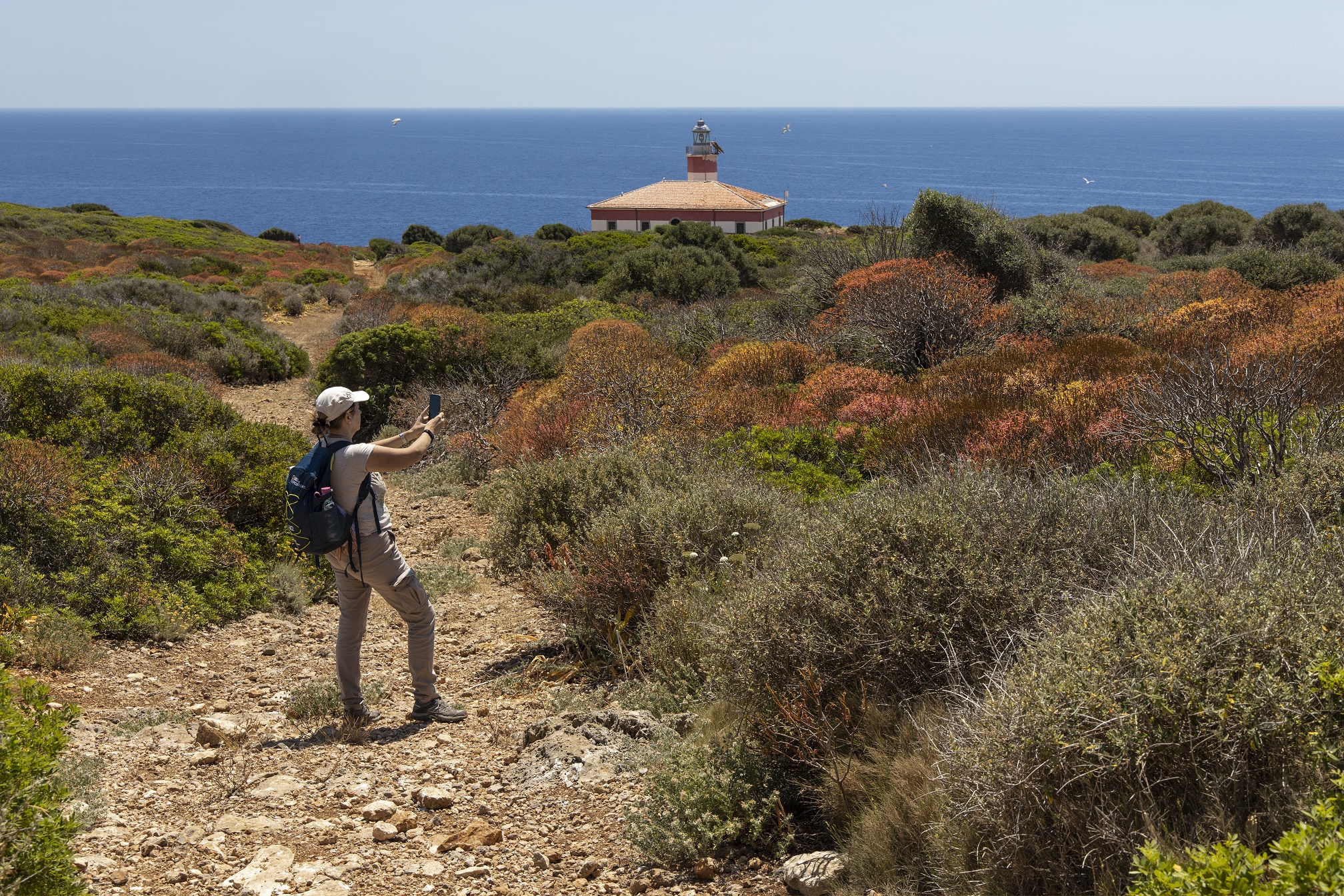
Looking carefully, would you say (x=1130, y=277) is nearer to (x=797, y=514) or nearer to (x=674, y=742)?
(x=797, y=514)

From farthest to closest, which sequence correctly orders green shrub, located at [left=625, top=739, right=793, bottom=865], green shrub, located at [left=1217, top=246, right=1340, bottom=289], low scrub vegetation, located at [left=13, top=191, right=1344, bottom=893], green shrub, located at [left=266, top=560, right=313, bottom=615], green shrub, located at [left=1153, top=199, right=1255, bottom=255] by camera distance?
green shrub, located at [left=1153, top=199, right=1255, bottom=255] < green shrub, located at [left=1217, top=246, right=1340, bottom=289] < green shrub, located at [left=266, top=560, right=313, bottom=615] < green shrub, located at [left=625, top=739, right=793, bottom=865] < low scrub vegetation, located at [left=13, top=191, right=1344, bottom=893]

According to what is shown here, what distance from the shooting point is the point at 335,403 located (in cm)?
466

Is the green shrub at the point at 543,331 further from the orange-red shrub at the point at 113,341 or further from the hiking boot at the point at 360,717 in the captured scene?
the hiking boot at the point at 360,717

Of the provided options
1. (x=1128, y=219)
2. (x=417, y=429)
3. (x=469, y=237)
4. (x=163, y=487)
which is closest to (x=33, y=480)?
(x=163, y=487)

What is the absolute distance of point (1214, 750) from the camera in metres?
2.46

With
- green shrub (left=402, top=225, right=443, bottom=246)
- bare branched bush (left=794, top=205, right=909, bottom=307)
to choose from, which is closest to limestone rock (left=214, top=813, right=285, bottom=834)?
bare branched bush (left=794, top=205, right=909, bottom=307)

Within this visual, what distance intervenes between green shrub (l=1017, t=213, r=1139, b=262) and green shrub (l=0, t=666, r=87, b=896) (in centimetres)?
2736

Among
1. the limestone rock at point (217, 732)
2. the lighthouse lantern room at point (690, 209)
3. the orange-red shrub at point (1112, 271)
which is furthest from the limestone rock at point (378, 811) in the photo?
the lighthouse lantern room at point (690, 209)

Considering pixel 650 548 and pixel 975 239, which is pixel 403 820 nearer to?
pixel 650 548

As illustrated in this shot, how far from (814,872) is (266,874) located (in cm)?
203

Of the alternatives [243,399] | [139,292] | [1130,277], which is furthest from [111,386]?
[1130,277]

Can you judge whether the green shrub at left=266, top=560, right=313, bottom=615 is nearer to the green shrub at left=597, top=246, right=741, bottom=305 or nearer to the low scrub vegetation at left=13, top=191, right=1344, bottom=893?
the low scrub vegetation at left=13, top=191, right=1344, bottom=893

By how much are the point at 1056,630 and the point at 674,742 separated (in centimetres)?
174

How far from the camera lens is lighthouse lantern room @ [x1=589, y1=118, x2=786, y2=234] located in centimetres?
5244
